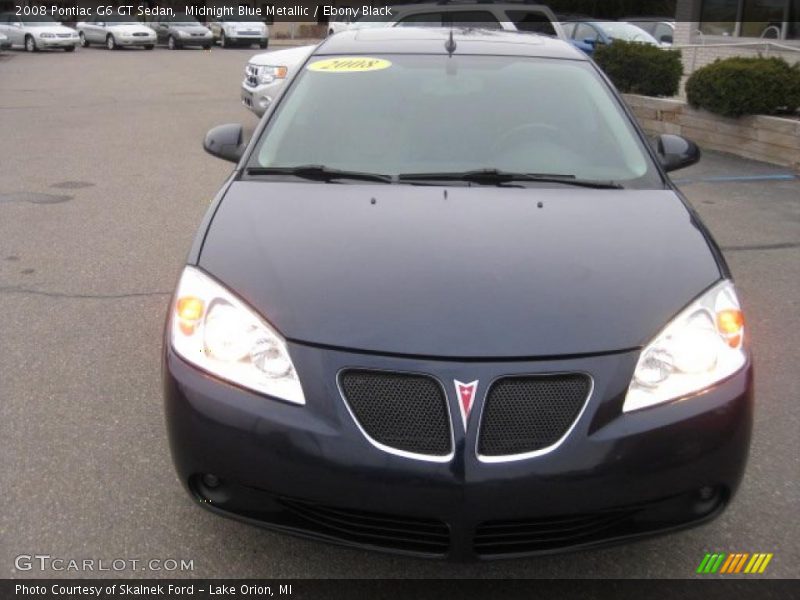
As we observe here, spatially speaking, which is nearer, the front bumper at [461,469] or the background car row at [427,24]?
the front bumper at [461,469]

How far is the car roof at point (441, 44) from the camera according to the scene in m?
4.32

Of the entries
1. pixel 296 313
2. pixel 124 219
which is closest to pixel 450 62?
pixel 296 313

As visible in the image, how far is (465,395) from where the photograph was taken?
239cm

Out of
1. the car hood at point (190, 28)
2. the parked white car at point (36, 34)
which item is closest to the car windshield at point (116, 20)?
the car hood at point (190, 28)

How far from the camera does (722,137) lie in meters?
10.6

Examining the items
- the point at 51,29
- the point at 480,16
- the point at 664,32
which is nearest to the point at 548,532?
the point at 480,16

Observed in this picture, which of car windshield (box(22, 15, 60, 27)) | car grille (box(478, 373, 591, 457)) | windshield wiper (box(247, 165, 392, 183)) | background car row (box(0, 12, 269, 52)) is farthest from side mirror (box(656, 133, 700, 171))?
car windshield (box(22, 15, 60, 27))

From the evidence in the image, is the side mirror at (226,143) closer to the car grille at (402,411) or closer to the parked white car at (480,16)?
the car grille at (402,411)

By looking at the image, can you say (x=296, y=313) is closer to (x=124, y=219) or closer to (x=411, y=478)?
(x=411, y=478)

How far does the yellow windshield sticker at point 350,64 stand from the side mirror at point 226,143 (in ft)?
1.59

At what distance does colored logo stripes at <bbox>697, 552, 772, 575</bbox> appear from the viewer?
2.86 m

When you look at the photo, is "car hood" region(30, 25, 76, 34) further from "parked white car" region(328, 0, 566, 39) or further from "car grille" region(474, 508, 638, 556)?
"car grille" region(474, 508, 638, 556)

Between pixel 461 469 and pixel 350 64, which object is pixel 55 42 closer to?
pixel 350 64

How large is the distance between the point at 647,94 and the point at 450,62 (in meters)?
9.05
